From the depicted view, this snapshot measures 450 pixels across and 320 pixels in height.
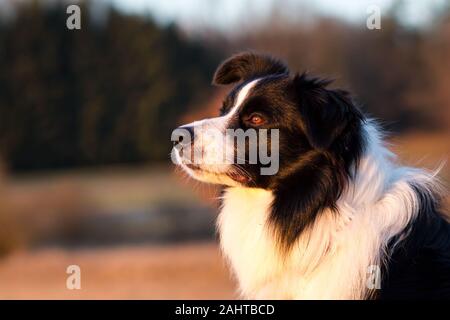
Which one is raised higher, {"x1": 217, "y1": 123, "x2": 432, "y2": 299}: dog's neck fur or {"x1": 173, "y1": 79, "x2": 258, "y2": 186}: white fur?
{"x1": 173, "y1": 79, "x2": 258, "y2": 186}: white fur

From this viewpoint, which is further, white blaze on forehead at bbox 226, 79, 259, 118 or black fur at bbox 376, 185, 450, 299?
white blaze on forehead at bbox 226, 79, 259, 118

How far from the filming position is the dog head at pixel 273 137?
5055 mm

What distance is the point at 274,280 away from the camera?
5203mm

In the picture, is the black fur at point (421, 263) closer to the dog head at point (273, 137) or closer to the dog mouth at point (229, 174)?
the dog head at point (273, 137)

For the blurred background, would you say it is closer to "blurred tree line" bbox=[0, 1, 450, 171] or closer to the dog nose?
"blurred tree line" bbox=[0, 1, 450, 171]

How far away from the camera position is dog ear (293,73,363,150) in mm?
4945

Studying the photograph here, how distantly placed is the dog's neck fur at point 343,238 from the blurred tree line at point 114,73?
80.2 feet

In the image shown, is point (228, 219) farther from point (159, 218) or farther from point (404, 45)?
point (404, 45)

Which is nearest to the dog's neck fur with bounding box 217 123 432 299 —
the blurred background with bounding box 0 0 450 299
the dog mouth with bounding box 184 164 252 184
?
the dog mouth with bounding box 184 164 252 184

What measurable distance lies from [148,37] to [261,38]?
4.85 meters

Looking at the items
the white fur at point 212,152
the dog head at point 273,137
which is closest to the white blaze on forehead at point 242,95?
the dog head at point 273,137

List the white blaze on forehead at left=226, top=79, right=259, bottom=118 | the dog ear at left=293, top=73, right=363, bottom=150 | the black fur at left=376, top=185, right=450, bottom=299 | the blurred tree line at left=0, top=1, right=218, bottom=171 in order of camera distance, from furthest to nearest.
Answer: the blurred tree line at left=0, top=1, right=218, bottom=171
the white blaze on forehead at left=226, top=79, right=259, bottom=118
the dog ear at left=293, top=73, right=363, bottom=150
the black fur at left=376, top=185, right=450, bottom=299

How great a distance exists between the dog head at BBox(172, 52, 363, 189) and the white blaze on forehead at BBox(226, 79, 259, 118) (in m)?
0.01
